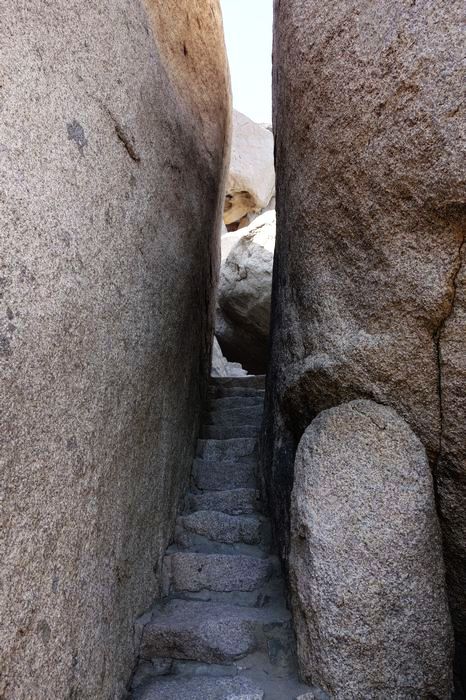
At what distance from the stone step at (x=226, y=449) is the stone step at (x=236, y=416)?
1.36ft

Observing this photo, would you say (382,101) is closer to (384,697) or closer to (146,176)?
(146,176)

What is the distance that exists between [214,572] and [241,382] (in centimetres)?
272

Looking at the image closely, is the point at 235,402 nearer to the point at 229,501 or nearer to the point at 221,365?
the point at 229,501

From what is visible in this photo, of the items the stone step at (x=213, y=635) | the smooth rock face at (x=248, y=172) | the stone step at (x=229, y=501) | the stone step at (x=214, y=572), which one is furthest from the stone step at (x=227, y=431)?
the smooth rock face at (x=248, y=172)

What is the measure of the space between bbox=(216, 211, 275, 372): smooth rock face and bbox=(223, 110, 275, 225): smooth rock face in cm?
446

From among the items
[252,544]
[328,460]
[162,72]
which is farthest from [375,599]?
[162,72]

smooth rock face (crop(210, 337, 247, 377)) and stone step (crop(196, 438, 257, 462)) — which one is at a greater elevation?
smooth rock face (crop(210, 337, 247, 377))

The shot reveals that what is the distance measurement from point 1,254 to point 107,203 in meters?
0.82

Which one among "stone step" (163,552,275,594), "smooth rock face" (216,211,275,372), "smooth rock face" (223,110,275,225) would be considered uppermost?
"smooth rock face" (223,110,275,225)

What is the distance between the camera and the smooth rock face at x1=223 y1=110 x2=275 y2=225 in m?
12.6

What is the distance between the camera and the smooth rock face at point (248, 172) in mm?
12578

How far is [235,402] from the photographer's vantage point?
489 centimetres

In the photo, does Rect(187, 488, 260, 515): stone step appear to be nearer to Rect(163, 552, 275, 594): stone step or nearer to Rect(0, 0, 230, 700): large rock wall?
Rect(0, 0, 230, 700): large rock wall

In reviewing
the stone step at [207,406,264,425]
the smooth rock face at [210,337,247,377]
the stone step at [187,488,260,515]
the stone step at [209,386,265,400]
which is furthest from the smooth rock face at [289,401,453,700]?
the smooth rock face at [210,337,247,377]
